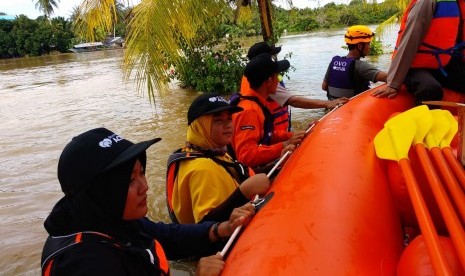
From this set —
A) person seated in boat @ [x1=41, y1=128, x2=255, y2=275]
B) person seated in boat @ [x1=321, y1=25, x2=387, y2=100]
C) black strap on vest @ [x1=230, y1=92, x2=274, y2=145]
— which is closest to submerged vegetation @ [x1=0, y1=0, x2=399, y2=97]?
person seated in boat @ [x1=321, y1=25, x2=387, y2=100]

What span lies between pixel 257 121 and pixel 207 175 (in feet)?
2.87

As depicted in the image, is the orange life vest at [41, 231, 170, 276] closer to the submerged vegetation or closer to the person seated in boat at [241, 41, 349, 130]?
the person seated in boat at [241, 41, 349, 130]

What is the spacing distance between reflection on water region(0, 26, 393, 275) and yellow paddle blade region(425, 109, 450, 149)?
189cm

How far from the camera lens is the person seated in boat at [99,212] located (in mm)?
1052

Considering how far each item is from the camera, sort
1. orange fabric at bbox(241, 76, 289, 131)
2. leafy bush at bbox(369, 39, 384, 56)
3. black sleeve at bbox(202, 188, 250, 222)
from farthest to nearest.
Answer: leafy bush at bbox(369, 39, 384, 56), orange fabric at bbox(241, 76, 289, 131), black sleeve at bbox(202, 188, 250, 222)

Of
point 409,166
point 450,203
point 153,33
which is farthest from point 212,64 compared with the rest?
point 450,203

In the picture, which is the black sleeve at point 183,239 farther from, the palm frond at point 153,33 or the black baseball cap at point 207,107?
the palm frond at point 153,33

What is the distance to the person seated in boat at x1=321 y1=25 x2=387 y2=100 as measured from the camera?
3.70 metres

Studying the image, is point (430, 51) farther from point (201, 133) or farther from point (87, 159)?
point (87, 159)

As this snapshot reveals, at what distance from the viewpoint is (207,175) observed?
1861 mm

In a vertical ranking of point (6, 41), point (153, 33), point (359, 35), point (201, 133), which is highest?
point (6, 41)

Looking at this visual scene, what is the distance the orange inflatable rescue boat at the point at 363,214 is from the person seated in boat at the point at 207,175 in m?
0.27

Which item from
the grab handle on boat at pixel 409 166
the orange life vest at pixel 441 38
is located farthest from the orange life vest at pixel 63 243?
the orange life vest at pixel 441 38

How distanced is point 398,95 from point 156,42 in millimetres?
3036
